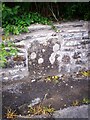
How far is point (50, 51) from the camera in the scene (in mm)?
4305

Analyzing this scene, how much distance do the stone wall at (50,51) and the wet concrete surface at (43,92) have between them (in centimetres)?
16

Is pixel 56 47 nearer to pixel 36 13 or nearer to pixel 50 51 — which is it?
pixel 50 51

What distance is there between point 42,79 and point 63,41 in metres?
0.76

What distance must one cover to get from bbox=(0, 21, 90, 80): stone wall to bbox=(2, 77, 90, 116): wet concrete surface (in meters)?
0.16

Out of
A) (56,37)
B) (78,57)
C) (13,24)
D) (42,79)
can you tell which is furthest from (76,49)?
(13,24)

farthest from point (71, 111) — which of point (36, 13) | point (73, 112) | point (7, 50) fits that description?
point (36, 13)

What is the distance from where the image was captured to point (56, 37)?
13.9 feet

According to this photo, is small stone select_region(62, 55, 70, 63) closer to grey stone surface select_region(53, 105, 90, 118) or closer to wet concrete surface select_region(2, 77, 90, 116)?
wet concrete surface select_region(2, 77, 90, 116)

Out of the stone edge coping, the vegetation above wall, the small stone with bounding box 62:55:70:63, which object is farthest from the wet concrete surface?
the vegetation above wall

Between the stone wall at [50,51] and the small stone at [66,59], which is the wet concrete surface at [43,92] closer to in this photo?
the stone wall at [50,51]

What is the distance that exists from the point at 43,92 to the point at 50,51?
2.32 feet

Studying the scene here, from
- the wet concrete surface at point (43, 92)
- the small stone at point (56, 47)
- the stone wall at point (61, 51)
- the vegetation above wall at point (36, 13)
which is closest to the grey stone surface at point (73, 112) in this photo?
the wet concrete surface at point (43, 92)

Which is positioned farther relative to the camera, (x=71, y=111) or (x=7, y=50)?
(x=7, y=50)

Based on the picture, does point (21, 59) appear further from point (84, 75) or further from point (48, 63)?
point (84, 75)
